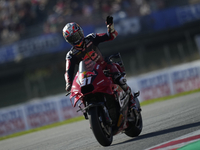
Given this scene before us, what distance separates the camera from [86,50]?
6.17 metres

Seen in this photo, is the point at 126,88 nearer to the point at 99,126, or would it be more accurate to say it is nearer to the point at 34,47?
the point at 99,126

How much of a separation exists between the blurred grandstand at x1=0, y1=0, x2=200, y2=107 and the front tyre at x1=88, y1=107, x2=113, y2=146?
1292 centimetres

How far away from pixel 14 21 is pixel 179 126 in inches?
666

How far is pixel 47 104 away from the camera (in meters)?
14.6

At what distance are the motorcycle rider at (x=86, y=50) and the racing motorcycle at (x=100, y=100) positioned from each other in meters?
0.19

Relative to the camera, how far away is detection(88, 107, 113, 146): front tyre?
5.11 meters

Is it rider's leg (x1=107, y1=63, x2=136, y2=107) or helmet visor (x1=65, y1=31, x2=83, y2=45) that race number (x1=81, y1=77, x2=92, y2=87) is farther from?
helmet visor (x1=65, y1=31, x2=83, y2=45)

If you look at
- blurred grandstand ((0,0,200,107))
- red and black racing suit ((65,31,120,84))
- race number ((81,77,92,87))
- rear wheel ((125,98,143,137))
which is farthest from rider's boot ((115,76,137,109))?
blurred grandstand ((0,0,200,107))

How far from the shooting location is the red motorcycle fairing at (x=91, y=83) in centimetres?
530

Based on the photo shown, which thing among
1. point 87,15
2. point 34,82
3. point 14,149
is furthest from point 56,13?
point 14,149

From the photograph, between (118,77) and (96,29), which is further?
(96,29)

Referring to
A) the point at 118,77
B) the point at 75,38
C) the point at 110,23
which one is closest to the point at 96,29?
the point at 110,23

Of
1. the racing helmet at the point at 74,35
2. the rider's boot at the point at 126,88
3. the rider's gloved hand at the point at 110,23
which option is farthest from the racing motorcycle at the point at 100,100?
the rider's gloved hand at the point at 110,23

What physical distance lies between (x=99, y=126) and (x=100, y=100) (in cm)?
46
